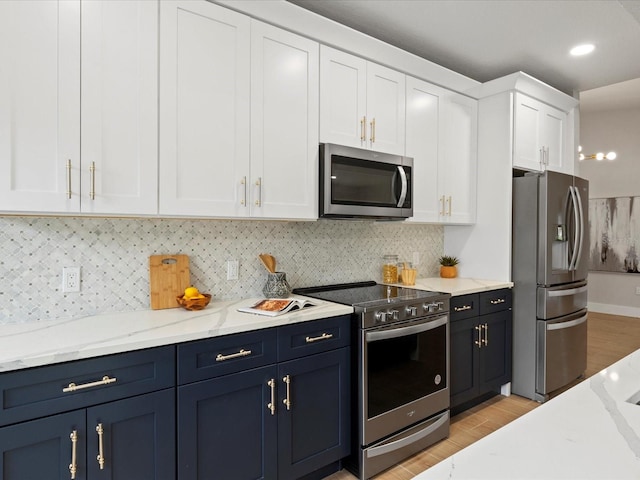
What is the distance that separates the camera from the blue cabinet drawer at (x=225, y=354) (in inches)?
66.0

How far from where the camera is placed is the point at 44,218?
6.15 ft

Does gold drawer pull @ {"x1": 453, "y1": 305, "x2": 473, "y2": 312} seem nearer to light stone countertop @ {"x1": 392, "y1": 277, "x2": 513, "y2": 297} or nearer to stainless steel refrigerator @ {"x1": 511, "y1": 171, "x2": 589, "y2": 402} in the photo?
light stone countertop @ {"x1": 392, "y1": 277, "x2": 513, "y2": 297}

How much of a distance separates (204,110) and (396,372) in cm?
176

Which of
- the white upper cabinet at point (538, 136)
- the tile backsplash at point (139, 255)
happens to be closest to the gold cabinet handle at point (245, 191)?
the tile backsplash at point (139, 255)

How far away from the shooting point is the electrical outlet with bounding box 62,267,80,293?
75.6 inches

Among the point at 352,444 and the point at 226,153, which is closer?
the point at 226,153

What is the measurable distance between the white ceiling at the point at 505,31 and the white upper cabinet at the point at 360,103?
302mm

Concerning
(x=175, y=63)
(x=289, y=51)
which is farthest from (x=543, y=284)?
(x=175, y=63)

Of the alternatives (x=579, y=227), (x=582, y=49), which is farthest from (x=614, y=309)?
(x=582, y=49)

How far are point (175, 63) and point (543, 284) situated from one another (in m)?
2.96

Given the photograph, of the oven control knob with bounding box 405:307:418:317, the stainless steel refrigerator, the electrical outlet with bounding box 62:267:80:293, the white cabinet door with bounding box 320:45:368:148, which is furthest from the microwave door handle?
the electrical outlet with bounding box 62:267:80:293

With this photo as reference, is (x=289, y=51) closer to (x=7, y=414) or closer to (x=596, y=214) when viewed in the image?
(x=7, y=414)

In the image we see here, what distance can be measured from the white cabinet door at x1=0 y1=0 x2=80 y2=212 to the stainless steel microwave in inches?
50.2

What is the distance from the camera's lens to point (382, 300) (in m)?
2.34
